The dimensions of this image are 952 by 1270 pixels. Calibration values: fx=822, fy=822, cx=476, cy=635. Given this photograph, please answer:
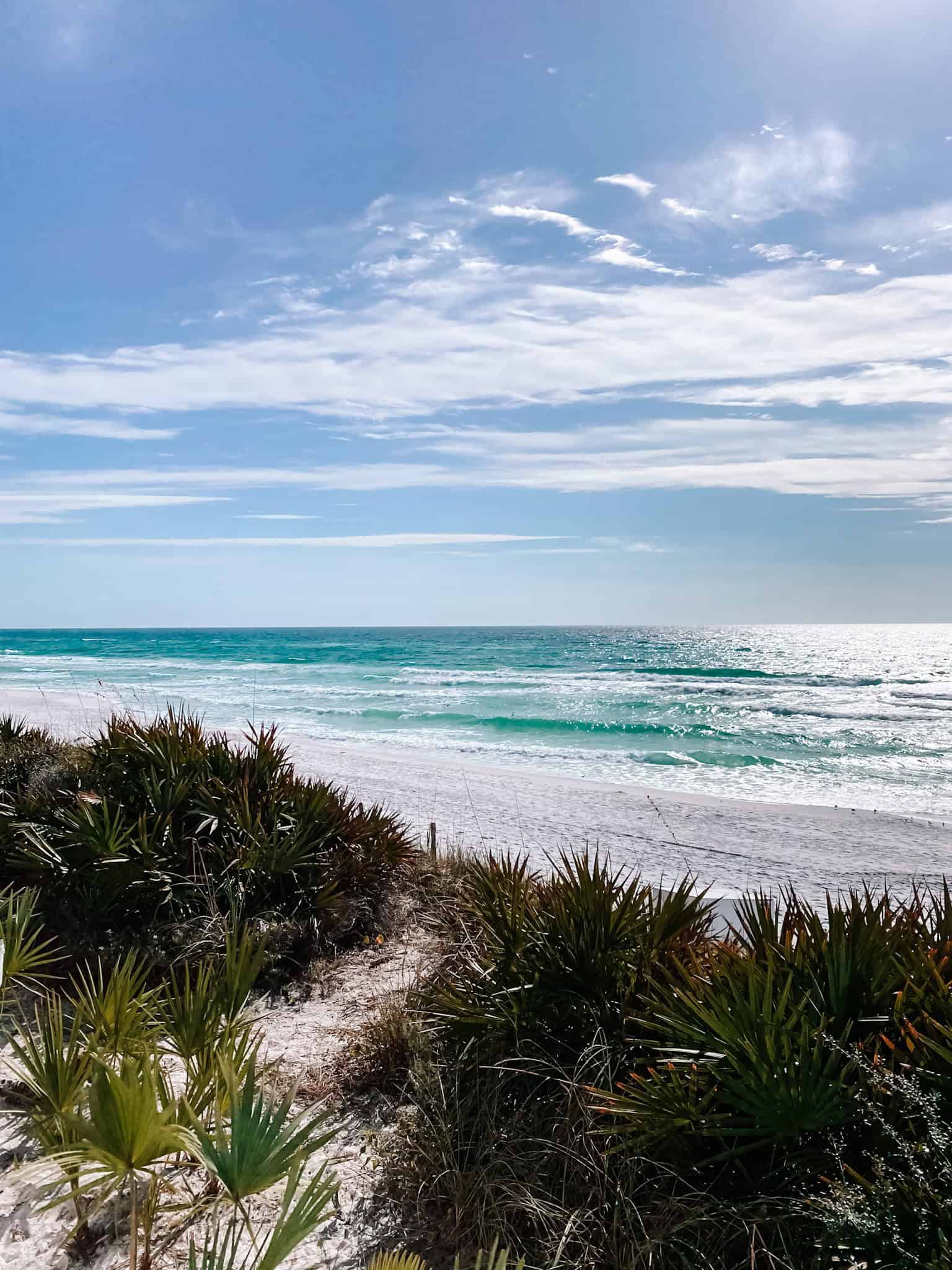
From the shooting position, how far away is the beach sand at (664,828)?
32.8 ft

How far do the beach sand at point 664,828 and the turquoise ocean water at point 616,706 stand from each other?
7.35 ft

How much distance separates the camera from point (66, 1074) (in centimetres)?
325

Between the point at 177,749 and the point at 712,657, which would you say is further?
the point at 712,657

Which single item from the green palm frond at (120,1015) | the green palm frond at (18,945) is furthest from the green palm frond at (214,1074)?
the green palm frond at (18,945)

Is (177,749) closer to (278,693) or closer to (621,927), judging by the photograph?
(621,927)

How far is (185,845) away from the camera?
6.23 meters

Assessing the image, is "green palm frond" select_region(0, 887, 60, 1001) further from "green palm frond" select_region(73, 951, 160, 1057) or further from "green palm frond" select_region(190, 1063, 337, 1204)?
"green palm frond" select_region(190, 1063, 337, 1204)

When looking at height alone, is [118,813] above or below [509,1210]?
above

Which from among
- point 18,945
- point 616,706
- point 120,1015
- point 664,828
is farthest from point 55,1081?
point 616,706

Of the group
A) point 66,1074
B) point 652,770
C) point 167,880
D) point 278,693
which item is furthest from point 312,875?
point 278,693

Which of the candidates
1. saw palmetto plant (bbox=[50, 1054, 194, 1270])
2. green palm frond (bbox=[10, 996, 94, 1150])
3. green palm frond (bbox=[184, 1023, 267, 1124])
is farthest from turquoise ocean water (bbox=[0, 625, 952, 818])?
saw palmetto plant (bbox=[50, 1054, 194, 1270])

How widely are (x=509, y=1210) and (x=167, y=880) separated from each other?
3.60 metres

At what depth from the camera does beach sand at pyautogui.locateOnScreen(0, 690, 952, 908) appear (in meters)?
9.98

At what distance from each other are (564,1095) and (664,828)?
8.91 m
